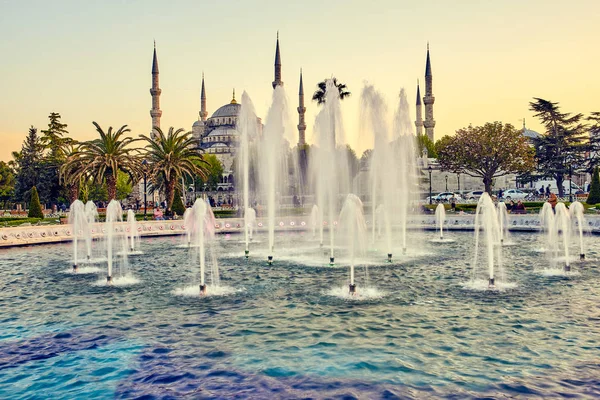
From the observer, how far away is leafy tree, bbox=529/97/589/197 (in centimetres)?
4819

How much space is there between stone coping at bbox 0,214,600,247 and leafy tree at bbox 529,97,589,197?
23994 mm

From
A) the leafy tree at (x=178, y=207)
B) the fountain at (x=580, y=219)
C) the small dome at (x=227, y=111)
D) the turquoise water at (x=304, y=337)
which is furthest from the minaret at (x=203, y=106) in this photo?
the turquoise water at (x=304, y=337)

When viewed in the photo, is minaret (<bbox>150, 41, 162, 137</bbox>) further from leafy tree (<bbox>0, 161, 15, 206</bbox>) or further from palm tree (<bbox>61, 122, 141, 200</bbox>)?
palm tree (<bbox>61, 122, 141, 200</bbox>)

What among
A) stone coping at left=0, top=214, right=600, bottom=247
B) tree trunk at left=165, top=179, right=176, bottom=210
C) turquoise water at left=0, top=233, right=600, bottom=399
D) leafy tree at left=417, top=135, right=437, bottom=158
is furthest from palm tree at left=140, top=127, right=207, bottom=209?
leafy tree at left=417, top=135, right=437, bottom=158

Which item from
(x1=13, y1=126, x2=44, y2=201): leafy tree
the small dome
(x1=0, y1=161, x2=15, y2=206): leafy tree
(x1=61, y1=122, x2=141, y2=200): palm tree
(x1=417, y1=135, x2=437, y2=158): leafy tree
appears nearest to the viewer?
(x1=61, y1=122, x2=141, y2=200): palm tree

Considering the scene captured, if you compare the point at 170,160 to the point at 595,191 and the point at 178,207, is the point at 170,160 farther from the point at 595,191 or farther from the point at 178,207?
the point at 595,191

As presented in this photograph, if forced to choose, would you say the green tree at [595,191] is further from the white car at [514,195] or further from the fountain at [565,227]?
the fountain at [565,227]

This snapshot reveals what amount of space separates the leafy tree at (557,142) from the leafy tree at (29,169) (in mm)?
48751

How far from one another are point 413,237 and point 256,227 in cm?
865

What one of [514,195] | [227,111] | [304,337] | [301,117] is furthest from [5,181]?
[304,337]

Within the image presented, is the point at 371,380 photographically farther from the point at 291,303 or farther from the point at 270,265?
the point at 270,265

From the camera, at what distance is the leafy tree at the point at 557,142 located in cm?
4819

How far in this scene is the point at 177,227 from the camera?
2742cm

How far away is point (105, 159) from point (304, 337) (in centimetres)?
2579
